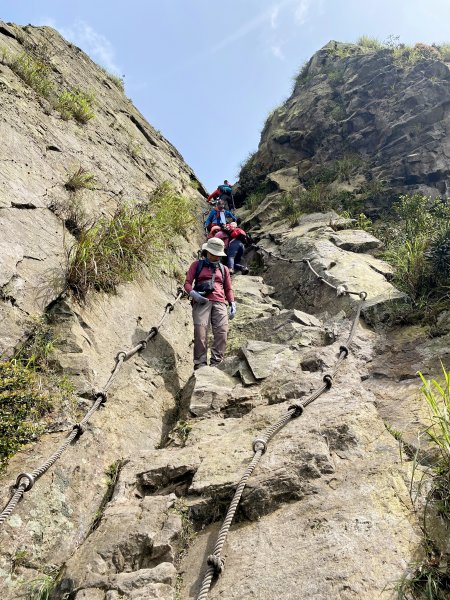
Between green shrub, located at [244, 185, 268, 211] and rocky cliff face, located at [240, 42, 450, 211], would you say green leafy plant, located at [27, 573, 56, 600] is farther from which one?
green shrub, located at [244, 185, 268, 211]

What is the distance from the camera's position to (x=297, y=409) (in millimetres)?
3867

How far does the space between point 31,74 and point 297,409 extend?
807cm

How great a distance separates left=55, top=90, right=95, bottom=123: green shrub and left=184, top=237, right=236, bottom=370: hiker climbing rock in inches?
184

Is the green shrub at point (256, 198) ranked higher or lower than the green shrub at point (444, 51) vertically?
lower

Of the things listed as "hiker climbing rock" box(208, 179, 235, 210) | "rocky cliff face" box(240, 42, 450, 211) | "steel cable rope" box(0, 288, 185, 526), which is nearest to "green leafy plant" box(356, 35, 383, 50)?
"rocky cliff face" box(240, 42, 450, 211)

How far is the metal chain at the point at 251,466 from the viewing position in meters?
2.53

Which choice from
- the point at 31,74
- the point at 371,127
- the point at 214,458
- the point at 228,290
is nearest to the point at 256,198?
the point at 371,127

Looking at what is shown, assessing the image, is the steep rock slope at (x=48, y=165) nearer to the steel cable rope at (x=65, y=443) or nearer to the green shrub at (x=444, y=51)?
the steel cable rope at (x=65, y=443)

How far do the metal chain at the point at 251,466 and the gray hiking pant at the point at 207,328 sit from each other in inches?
67.9

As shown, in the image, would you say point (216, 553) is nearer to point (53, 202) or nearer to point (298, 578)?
point (298, 578)

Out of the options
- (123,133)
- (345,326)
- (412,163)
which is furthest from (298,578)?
(412,163)

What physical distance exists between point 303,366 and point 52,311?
2.82 meters

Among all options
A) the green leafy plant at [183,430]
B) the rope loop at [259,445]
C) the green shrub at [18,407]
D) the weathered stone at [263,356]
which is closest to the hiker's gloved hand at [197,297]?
the weathered stone at [263,356]

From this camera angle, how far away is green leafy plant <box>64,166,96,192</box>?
698 centimetres
